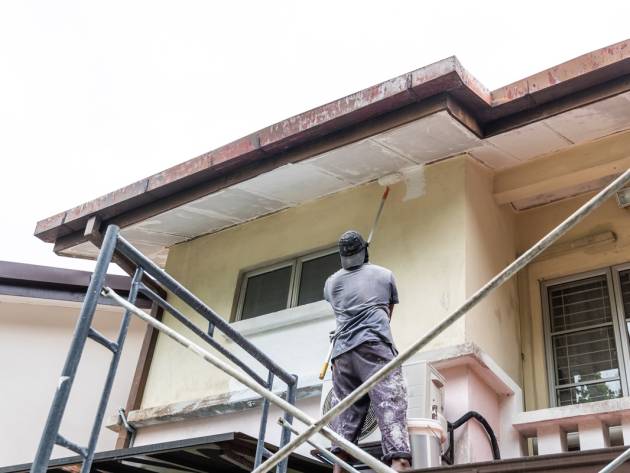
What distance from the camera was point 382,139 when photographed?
7.32 m

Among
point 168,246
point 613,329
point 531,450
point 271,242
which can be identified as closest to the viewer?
point 531,450

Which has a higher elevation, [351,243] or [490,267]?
[490,267]

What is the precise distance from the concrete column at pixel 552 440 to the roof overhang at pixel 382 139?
8.32ft

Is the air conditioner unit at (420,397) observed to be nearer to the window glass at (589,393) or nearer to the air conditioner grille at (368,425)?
the air conditioner grille at (368,425)

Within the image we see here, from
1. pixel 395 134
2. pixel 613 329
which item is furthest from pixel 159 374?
pixel 613 329

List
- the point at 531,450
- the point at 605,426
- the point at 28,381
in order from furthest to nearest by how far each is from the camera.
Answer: the point at 28,381 < the point at 531,450 < the point at 605,426

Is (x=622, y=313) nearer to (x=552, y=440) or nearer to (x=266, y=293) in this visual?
(x=552, y=440)

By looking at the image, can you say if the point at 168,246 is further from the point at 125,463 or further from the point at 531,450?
the point at 531,450

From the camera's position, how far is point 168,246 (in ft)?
32.4

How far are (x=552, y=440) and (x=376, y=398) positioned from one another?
1456 millimetres

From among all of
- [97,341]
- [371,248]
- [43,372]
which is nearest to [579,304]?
[371,248]

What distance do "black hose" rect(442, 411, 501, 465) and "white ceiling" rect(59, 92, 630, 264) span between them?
2.45m

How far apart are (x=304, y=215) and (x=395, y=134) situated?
5.77ft

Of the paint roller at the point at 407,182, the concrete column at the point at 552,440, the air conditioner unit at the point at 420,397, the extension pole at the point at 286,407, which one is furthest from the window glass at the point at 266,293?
the extension pole at the point at 286,407
